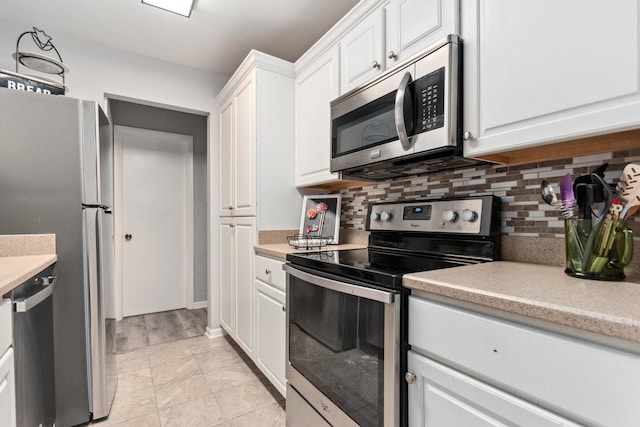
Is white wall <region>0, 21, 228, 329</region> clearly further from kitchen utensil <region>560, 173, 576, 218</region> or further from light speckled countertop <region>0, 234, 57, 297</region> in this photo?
kitchen utensil <region>560, 173, 576, 218</region>

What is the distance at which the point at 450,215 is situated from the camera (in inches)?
51.8

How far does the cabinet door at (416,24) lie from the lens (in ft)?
3.70

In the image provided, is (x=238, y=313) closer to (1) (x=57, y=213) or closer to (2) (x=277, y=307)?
(2) (x=277, y=307)

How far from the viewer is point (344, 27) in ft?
5.41

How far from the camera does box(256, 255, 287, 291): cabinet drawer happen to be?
1.70 metres

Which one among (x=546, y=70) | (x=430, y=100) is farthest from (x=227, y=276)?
(x=546, y=70)

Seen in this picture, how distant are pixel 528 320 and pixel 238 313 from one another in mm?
2054

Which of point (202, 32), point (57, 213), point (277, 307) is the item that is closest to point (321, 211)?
point (277, 307)

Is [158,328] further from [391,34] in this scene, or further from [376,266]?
[391,34]

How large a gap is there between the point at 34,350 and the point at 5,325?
1.36 feet

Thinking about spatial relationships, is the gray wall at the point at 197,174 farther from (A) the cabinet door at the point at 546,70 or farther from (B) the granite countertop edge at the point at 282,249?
(A) the cabinet door at the point at 546,70

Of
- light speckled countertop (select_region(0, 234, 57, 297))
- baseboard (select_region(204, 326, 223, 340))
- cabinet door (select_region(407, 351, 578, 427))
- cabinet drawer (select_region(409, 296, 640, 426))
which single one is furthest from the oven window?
baseboard (select_region(204, 326, 223, 340))

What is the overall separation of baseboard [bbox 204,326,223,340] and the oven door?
1.53m

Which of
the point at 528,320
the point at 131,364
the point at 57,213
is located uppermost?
the point at 57,213
